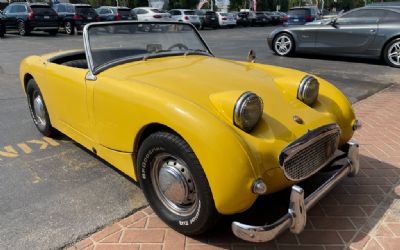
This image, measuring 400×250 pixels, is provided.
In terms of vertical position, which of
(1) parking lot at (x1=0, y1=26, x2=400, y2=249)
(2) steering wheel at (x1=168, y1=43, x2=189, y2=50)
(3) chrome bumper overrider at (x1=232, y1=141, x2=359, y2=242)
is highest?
(2) steering wheel at (x1=168, y1=43, x2=189, y2=50)

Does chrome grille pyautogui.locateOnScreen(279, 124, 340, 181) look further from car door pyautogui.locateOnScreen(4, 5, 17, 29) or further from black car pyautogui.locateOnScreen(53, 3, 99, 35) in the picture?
black car pyautogui.locateOnScreen(53, 3, 99, 35)

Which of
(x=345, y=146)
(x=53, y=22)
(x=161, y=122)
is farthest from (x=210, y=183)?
(x=53, y=22)

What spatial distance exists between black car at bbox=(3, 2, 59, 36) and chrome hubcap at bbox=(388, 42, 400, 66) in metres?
16.7

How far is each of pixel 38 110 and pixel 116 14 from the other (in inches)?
767

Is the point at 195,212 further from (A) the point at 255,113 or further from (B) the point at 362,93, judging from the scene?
(B) the point at 362,93

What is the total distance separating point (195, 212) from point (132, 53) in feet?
6.11

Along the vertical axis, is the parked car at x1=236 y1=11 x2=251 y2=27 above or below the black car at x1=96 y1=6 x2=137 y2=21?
below

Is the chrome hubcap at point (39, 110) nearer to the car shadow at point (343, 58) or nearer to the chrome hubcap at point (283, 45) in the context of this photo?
the chrome hubcap at point (283, 45)

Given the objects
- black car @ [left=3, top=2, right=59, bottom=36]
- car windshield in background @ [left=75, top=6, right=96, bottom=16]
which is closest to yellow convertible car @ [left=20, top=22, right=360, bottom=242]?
black car @ [left=3, top=2, right=59, bottom=36]

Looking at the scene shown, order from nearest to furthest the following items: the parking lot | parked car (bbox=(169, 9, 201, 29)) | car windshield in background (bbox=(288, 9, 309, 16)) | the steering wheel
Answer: the parking lot < the steering wheel < car windshield in background (bbox=(288, 9, 309, 16)) < parked car (bbox=(169, 9, 201, 29))

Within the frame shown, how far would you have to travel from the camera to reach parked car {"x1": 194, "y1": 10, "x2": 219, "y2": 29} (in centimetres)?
2691

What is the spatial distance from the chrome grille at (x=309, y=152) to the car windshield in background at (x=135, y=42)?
5.89 ft

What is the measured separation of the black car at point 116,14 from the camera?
22.7 m

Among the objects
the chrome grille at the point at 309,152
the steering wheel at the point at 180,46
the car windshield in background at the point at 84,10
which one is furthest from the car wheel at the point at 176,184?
the car windshield in background at the point at 84,10
